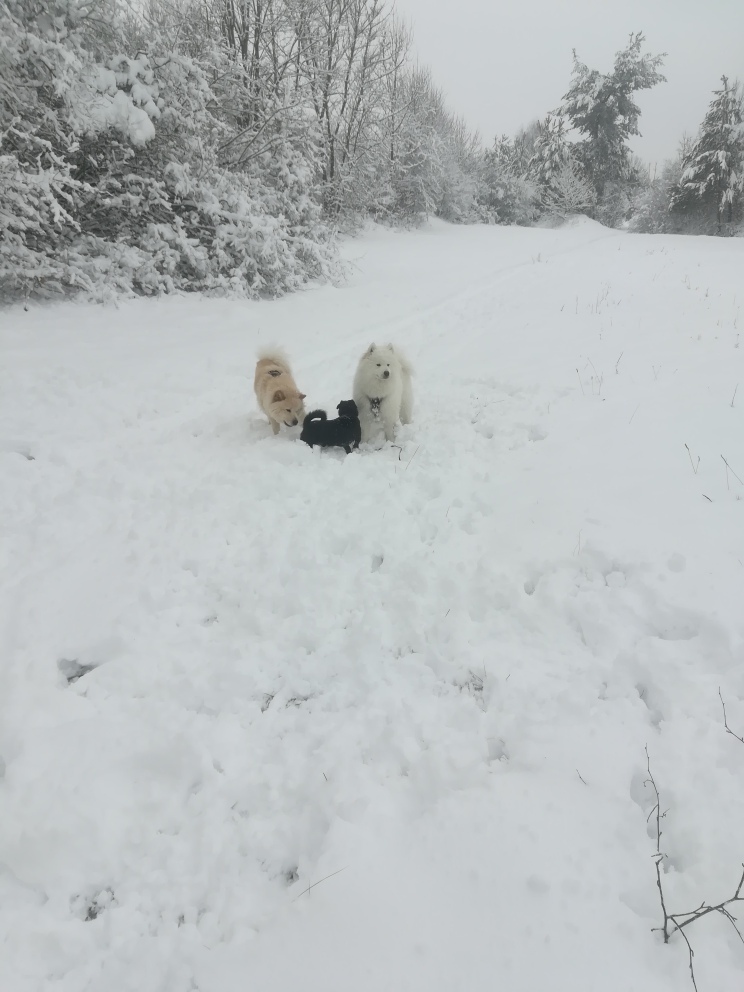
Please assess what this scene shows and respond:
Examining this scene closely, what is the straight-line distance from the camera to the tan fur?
5230mm

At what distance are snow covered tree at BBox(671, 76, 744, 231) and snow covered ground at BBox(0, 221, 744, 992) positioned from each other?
104 ft

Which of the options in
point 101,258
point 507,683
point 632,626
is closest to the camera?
point 507,683

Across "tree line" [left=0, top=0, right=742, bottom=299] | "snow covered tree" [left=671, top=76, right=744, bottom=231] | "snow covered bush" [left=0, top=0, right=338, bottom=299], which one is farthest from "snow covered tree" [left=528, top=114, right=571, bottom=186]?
"snow covered bush" [left=0, top=0, right=338, bottom=299]

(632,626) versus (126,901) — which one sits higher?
(632,626)

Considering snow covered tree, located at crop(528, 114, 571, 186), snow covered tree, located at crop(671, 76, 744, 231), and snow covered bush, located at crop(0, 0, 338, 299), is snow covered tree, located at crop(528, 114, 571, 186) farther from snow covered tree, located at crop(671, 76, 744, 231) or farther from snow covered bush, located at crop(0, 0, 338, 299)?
snow covered bush, located at crop(0, 0, 338, 299)

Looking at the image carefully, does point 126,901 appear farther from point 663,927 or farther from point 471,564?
point 471,564

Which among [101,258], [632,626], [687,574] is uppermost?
[101,258]

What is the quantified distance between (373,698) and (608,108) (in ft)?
141

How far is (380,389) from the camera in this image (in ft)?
16.7

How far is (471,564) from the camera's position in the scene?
343 centimetres

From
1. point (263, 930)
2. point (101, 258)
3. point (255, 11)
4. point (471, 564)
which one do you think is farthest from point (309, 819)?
point (255, 11)

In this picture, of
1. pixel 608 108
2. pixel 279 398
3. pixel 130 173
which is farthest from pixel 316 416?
Result: pixel 608 108

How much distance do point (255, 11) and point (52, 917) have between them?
761 inches

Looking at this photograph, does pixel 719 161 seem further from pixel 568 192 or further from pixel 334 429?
pixel 334 429
